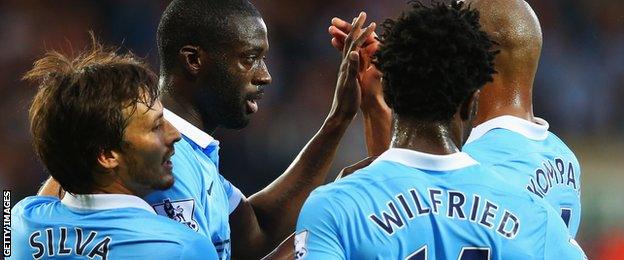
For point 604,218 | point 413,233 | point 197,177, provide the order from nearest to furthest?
point 413,233 < point 197,177 < point 604,218

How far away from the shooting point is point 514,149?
327 cm

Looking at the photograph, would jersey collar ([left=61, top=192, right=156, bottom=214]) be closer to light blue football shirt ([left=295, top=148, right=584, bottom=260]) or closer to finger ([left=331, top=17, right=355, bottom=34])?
light blue football shirt ([left=295, top=148, right=584, bottom=260])

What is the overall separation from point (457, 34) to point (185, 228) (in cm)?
85

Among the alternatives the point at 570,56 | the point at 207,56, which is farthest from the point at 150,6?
the point at 207,56

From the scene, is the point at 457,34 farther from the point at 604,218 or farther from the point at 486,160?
the point at 604,218

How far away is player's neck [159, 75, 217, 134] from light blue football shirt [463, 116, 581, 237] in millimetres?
899

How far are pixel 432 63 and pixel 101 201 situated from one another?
3.01 ft

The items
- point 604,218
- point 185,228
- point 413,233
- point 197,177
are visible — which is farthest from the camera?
point 604,218

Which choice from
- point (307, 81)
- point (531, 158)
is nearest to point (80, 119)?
point (531, 158)

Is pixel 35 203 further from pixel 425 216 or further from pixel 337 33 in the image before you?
pixel 337 33

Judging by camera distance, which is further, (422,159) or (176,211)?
(176,211)

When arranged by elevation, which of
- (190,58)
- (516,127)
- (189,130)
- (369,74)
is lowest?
(516,127)

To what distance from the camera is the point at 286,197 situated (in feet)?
12.5

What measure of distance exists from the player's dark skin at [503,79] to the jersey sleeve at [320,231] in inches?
39.7
